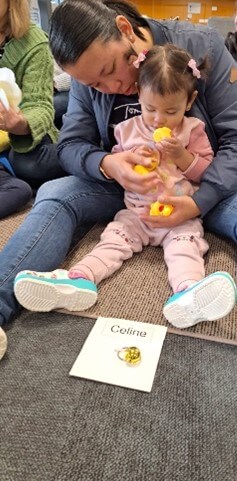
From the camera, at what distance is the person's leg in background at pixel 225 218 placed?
1.10 meters

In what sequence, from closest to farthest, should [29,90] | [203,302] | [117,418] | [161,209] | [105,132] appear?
1. [117,418]
2. [203,302]
3. [161,209]
4. [105,132]
5. [29,90]

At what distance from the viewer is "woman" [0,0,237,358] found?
3.21 feet

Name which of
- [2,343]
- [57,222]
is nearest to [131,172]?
[57,222]

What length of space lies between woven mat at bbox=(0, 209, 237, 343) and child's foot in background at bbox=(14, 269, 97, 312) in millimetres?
38

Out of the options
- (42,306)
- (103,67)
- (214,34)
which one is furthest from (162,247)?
(214,34)

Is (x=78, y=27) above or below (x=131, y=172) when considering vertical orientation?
above

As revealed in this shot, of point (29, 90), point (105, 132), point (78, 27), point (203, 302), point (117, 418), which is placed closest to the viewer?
point (117, 418)

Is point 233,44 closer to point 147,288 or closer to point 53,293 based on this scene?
point 147,288

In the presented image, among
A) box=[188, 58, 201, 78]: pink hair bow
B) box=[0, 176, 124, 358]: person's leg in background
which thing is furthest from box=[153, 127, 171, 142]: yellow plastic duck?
box=[0, 176, 124, 358]: person's leg in background

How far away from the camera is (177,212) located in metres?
1.05

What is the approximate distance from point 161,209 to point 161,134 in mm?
180

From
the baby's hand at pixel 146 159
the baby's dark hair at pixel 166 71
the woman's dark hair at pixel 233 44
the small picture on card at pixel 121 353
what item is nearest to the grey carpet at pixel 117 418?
the small picture on card at pixel 121 353

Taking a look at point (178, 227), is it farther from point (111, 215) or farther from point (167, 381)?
point (167, 381)

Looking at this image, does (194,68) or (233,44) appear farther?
(233,44)
